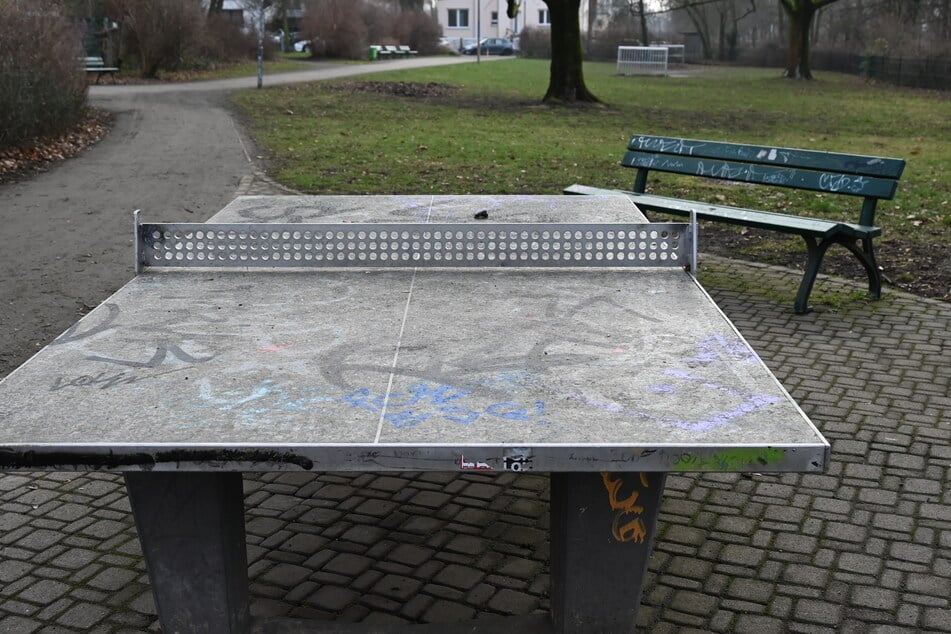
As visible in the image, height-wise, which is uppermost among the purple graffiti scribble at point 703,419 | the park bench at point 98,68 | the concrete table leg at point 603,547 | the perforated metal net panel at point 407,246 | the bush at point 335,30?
the bush at point 335,30

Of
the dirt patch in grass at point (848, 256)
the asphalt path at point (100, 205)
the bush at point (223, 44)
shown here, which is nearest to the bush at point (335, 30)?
the bush at point (223, 44)

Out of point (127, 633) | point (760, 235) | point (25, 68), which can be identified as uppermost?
point (25, 68)

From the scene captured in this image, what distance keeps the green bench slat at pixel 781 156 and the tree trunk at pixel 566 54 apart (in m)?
15.7

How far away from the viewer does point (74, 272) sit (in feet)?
27.2

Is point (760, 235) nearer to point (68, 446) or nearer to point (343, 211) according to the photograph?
point (343, 211)

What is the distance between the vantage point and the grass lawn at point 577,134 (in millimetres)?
11477

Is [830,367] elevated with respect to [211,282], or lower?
lower

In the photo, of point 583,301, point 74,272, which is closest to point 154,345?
point 583,301

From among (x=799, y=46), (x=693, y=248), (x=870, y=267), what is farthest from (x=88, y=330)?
(x=799, y=46)

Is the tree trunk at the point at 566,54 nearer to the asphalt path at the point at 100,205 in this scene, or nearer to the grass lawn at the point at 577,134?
the grass lawn at the point at 577,134

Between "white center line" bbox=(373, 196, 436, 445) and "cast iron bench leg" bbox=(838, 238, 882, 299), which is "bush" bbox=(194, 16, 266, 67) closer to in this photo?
"cast iron bench leg" bbox=(838, 238, 882, 299)

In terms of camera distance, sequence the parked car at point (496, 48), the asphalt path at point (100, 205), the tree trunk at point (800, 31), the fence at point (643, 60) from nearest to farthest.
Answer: the asphalt path at point (100, 205)
the tree trunk at point (800, 31)
the fence at point (643, 60)
the parked car at point (496, 48)

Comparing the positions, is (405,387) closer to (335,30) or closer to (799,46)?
(799,46)

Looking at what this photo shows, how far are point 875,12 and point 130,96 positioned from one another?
3664 centimetres
